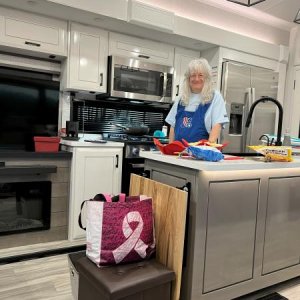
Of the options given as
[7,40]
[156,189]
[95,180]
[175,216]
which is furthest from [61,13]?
[175,216]

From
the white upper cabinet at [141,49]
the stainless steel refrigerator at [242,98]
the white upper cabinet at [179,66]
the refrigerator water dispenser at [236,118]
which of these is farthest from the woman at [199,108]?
the refrigerator water dispenser at [236,118]

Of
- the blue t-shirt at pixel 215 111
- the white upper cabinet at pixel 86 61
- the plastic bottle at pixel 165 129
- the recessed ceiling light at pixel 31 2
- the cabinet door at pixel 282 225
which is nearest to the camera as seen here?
the cabinet door at pixel 282 225

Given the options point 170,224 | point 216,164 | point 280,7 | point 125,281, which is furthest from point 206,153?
point 280,7

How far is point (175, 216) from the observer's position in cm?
166

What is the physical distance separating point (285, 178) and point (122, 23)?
223 cm

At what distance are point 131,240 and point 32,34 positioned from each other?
92.8 inches

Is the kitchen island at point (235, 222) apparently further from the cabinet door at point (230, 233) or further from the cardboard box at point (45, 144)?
the cardboard box at point (45, 144)

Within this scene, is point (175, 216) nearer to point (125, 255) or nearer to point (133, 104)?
point (125, 255)

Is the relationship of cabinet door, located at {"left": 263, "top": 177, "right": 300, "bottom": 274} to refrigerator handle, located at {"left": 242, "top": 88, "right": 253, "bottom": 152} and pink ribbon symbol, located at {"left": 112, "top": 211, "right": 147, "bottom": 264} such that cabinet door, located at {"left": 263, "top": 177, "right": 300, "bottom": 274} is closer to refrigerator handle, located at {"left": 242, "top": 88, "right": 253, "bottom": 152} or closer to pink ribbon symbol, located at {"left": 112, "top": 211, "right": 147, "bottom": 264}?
pink ribbon symbol, located at {"left": 112, "top": 211, "right": 147, "bottom": 264}

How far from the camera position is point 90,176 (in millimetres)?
2963

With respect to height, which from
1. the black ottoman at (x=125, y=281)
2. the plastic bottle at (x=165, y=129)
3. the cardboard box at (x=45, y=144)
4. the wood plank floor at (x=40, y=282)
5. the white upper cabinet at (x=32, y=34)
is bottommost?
the wood plank floor at (x=40, y=282)

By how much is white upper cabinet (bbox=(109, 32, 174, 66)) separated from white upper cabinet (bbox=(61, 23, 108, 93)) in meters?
0.11

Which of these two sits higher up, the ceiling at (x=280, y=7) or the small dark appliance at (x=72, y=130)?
the ceiling at (x=280, y=7)

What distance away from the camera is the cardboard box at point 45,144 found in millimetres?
2816
